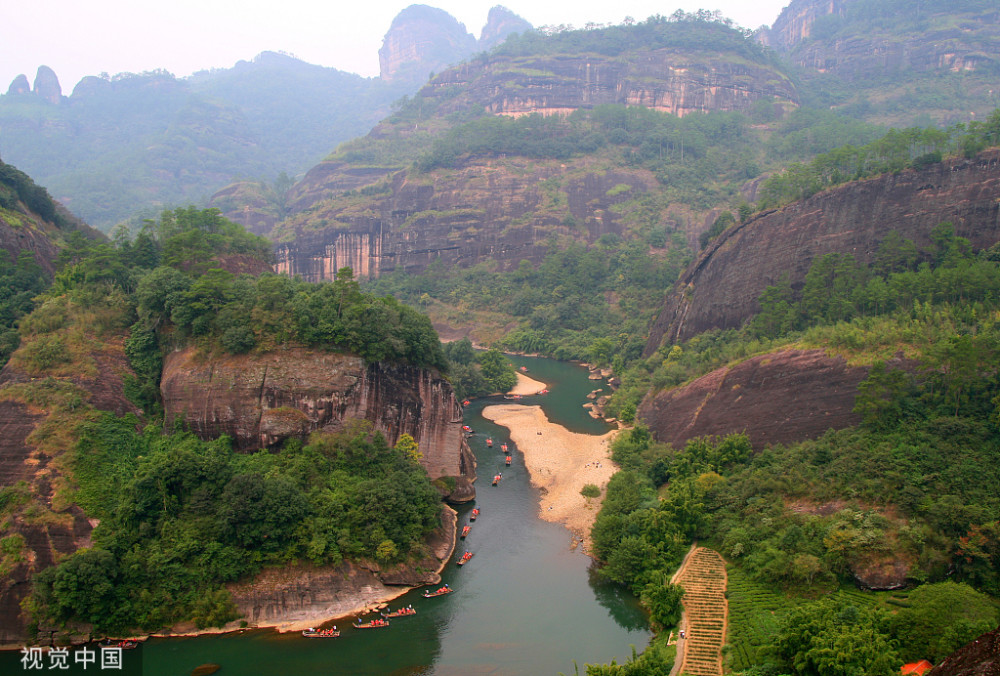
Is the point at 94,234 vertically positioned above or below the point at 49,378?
above

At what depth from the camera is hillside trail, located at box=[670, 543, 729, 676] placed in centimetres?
2677

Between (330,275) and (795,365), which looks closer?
(795,365)

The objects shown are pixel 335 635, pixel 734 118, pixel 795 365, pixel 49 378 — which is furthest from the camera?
pixel 734 118

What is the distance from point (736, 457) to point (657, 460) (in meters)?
5.87

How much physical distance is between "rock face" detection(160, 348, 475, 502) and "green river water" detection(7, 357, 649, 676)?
28.7 feet

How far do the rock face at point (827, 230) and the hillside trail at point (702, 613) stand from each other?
28475 millimetres

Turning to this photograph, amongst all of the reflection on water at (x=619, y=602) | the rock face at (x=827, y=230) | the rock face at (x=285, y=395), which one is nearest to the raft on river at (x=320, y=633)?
the rock face at (x=285, y=395)

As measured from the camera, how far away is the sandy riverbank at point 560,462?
42.3 m

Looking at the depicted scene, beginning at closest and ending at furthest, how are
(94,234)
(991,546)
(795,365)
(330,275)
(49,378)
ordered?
1. (991,546)
2. (49,378)
3. (795,365)
4. (94,234)
5. (330,275)

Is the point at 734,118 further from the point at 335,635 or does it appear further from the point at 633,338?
the point at 335,635

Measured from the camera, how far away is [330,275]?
420ft

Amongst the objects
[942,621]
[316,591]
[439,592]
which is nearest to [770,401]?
[942,621]

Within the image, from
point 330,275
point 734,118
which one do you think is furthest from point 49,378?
point 734,118

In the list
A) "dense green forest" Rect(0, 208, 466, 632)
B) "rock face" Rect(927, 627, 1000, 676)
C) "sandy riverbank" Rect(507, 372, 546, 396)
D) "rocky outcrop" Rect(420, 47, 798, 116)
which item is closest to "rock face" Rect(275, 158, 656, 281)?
"rocky outcrop" Rect(420, 47, 798, 116)
